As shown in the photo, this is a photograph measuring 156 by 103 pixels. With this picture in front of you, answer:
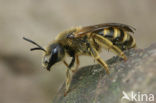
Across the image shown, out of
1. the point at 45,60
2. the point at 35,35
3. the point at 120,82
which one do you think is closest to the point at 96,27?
the point at 45,60

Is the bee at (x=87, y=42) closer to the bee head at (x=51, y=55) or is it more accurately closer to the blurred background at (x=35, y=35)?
the bee head at (x=51, y=55)

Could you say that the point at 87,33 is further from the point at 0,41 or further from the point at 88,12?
the point at 88,12

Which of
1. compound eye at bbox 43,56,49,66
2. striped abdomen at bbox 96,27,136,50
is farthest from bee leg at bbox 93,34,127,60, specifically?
compound eye at bbox 43,56,49,66

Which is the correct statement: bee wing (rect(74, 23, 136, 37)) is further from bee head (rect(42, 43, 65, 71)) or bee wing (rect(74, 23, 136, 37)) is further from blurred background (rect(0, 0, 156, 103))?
blurred background (rect(0, 0, 156, 103))

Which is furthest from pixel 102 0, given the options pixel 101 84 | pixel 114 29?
pixel 101 84

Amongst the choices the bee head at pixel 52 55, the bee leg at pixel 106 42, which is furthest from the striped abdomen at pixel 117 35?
the bee head at pixel 52 55

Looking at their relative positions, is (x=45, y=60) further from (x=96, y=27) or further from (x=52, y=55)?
(x=96, y=27)
